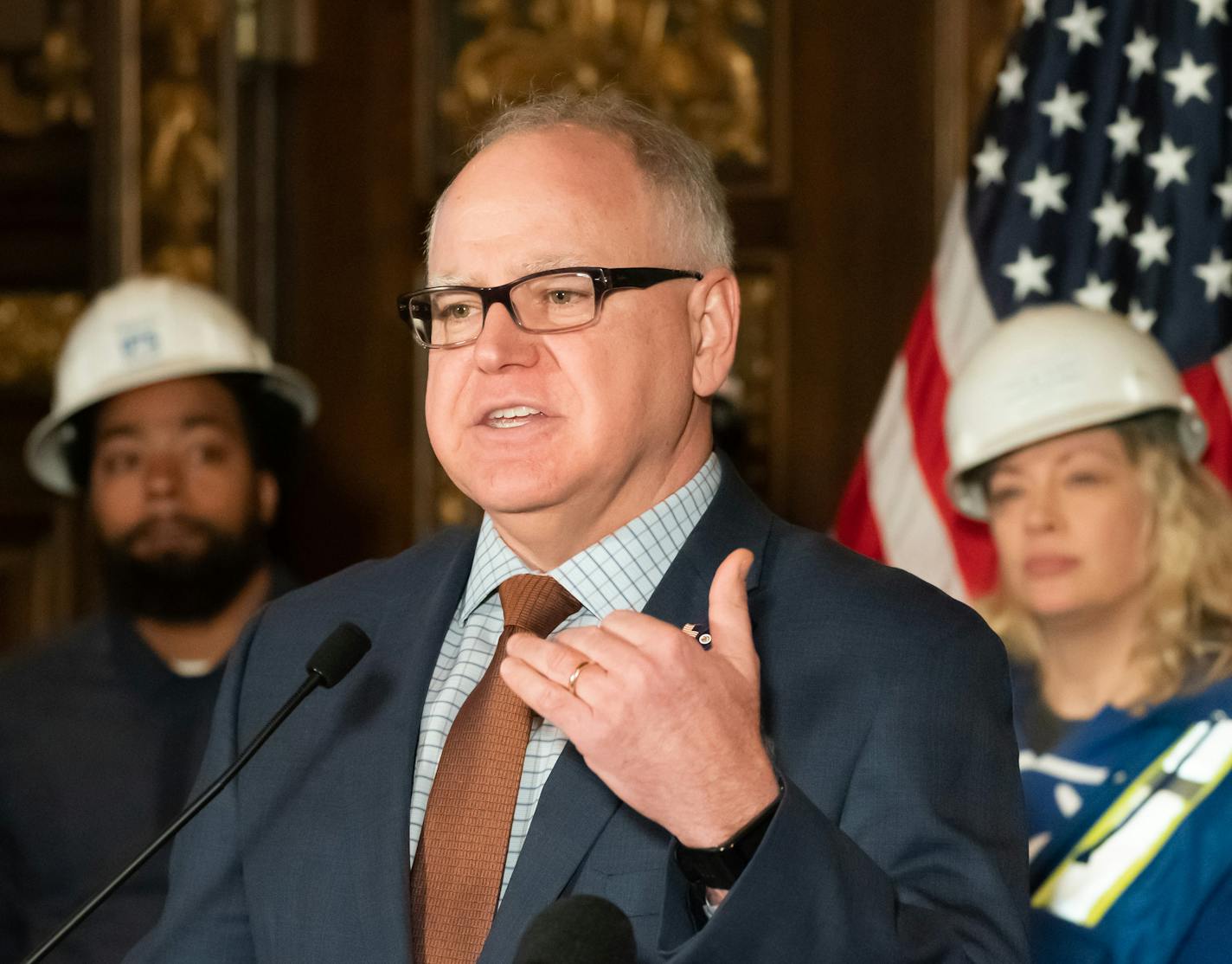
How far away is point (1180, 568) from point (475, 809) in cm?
162

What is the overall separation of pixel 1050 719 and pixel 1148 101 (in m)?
1.23

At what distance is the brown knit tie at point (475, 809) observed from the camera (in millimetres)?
1422

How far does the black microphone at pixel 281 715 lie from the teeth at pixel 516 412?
22 centimetres

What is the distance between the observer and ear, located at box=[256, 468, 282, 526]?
329cm

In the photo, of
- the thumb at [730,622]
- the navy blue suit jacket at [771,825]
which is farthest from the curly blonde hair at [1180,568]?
the thumb at [730,622]

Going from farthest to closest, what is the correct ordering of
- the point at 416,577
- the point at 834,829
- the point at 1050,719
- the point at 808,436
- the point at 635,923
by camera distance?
the point at 808,436 → the point at 1050,719 → the point at 416,577 → the point at 635,923 → the point at 834,829

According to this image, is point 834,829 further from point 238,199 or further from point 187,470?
point 238,199

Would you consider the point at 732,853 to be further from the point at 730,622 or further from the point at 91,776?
the point at 91,776

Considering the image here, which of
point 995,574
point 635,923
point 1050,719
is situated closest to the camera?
point 635,923

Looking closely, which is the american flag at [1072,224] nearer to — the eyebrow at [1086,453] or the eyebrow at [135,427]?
the eyebrow at [1086,453]

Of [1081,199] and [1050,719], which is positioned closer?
[1050,719]

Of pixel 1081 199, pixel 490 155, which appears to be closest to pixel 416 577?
pixel 490 155

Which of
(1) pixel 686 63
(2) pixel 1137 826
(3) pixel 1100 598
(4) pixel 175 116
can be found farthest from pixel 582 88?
(2) pixel 1137 826

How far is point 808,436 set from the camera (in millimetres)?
3881
